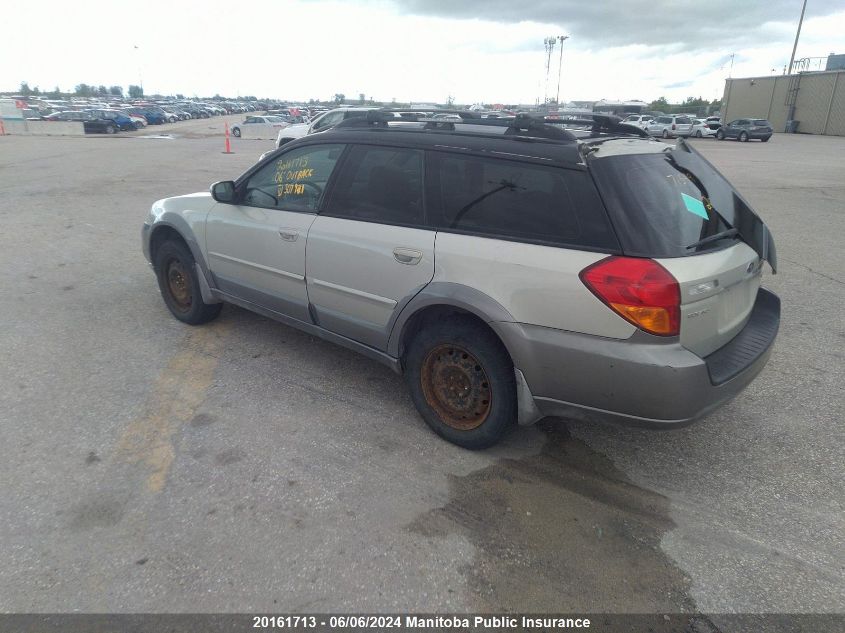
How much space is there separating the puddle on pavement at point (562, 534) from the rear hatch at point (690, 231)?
33.4 inches

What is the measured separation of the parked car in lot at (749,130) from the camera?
35.4m

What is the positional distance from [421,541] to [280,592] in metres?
0.63

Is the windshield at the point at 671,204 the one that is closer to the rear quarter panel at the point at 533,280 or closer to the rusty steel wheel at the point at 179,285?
the rear quarter panel at the point at 533,280

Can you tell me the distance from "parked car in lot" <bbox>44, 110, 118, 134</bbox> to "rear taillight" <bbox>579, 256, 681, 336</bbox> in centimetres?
3931

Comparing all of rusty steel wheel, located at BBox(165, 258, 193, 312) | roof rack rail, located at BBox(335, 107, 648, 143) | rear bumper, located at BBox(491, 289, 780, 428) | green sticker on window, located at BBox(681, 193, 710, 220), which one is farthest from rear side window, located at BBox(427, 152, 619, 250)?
rusty steel wheel, located at BBox(165, 258, 193, 312)

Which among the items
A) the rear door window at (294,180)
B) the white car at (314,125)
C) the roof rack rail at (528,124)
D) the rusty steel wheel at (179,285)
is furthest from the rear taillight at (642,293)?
the white car at (314,125)

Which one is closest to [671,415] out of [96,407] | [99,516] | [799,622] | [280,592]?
[799,622]

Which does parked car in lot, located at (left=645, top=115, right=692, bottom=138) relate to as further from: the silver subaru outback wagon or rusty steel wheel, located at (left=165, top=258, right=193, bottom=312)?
the silver subaru outback wagon

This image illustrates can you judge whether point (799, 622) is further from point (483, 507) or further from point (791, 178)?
point (791, 178)

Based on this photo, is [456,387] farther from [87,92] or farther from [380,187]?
[87,92]

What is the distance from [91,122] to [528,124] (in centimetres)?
3859

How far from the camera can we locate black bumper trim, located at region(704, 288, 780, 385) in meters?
2.72

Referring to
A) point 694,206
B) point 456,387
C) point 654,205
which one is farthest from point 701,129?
point 456,387

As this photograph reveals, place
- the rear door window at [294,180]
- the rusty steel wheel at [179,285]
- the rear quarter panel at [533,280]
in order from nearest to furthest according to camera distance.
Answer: the rear quarter panel at [533,280] → the rear door window at [294,180] → the rusty steel wheel at [179,285]
